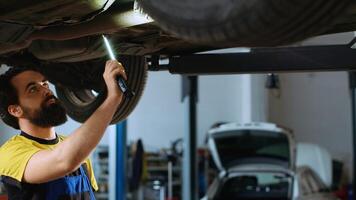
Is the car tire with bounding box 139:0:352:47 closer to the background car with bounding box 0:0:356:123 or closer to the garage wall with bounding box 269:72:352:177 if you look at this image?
the background car with bounding box 0:0:356:123

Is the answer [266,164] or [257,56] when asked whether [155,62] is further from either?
[266,164]

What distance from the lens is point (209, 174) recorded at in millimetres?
8695

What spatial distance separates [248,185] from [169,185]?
211cm

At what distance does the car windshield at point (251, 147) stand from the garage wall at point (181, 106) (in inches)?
99.5

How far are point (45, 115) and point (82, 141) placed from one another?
395 mm

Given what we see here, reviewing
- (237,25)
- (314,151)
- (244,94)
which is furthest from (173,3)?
(244,94)

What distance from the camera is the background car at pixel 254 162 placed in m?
5.92

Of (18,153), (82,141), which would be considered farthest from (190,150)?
(82,141)

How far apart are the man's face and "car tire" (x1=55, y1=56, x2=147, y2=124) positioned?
284mm

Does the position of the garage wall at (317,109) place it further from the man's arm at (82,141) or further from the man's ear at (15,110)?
the man's arm at (82,141)

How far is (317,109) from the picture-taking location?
10023 mm

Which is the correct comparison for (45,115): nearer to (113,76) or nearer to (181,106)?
(113,76)

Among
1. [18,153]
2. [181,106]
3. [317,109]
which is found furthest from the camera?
[317,109]

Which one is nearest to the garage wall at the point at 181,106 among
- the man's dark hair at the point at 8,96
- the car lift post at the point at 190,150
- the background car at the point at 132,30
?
the car lift post at the point at 190,150
